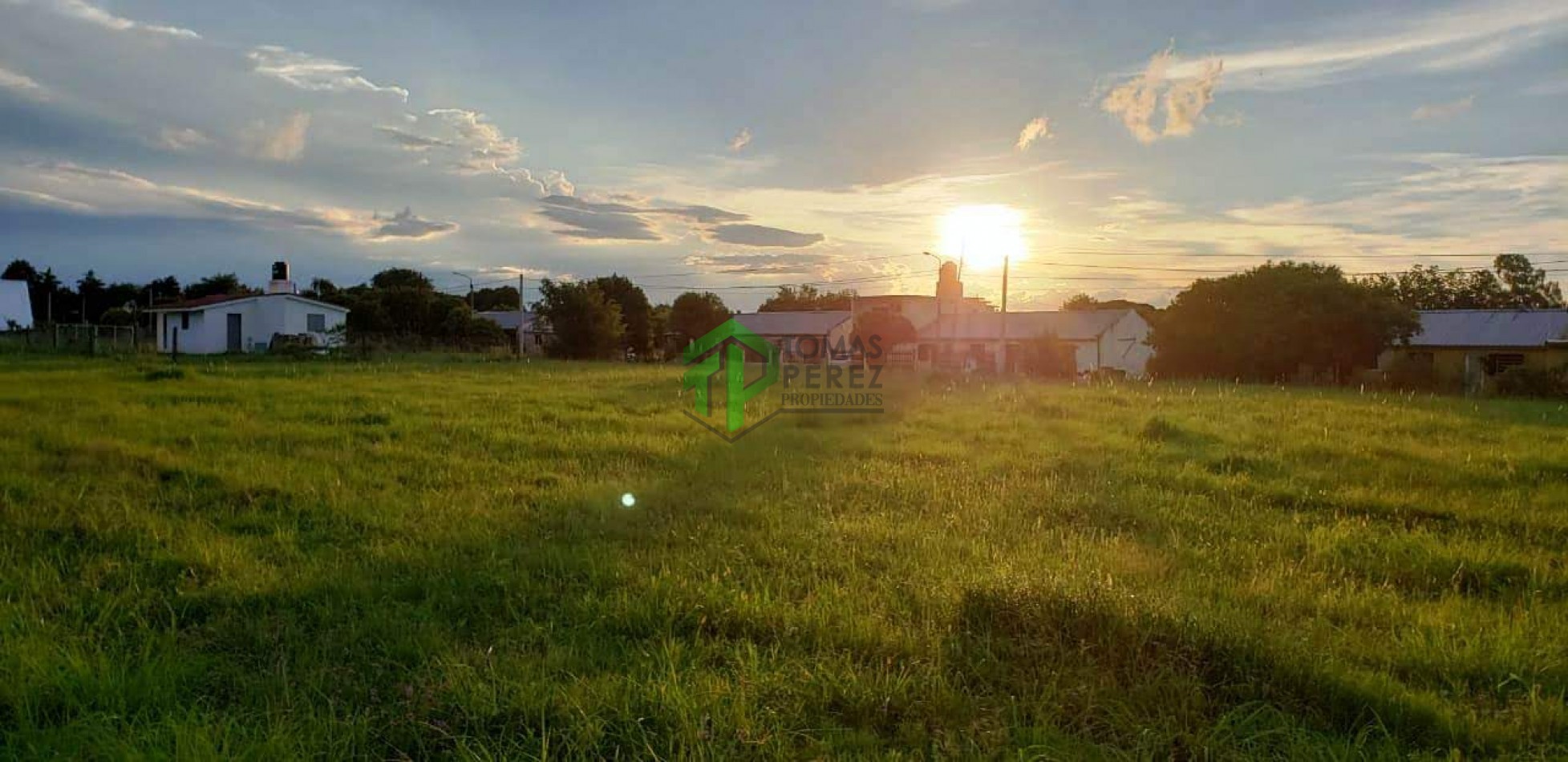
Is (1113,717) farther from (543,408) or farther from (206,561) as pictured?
(543,408)

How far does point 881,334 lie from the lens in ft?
156

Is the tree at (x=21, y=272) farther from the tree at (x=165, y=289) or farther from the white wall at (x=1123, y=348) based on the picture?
the white wall at (x=1123, y=348)

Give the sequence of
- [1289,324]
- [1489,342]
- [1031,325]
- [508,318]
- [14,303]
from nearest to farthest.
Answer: [1289,324], [1489,342], [14,303], [1031,325], [508,318]

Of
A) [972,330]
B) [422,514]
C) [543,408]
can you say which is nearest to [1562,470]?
[422,514]

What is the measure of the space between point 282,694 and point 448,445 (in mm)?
6471

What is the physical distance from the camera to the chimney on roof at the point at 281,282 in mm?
42438

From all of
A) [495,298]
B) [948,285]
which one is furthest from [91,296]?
[948,285]

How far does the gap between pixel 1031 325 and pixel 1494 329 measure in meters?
22.4

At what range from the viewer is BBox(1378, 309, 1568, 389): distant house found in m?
34.4

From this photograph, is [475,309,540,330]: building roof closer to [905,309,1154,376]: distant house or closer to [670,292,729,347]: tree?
[670,292,729,347]: tree

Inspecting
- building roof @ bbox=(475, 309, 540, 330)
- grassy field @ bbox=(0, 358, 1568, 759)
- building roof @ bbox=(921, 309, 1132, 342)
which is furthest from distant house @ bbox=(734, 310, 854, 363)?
grassy field @ bbox=(0, 358, 1568, 759)

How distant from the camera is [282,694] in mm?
3258

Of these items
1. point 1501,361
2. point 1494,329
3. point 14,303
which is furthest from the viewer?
point 14,303

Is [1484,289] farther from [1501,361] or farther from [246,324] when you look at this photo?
[246,324]
